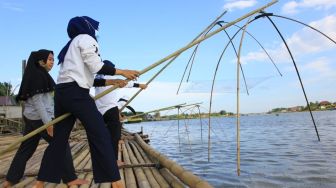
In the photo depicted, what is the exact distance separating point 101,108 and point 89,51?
1731mm

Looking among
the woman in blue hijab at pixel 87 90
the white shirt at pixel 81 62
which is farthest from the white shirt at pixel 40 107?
the white shirt at pixel 81 62

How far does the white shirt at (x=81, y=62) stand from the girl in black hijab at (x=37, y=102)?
2.13 feet

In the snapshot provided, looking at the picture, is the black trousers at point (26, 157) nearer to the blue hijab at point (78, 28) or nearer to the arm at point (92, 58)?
the blue hijab at point (78, 28)

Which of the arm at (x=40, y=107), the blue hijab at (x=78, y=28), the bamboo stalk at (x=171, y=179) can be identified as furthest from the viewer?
the arm at (x=40, y=107)

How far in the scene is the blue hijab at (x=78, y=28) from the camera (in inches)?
113

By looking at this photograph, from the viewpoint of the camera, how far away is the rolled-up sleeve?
8.88ft

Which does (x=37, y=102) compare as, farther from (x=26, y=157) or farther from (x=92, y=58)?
(x=92, y=58)

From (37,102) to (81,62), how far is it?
2.97ft

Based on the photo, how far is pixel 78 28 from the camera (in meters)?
2.88

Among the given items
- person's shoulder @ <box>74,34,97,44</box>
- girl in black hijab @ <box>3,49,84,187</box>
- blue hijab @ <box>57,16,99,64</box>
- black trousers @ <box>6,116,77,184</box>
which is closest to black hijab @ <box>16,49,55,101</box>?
girl in black hijab @ <box>3,49,84,187</box>

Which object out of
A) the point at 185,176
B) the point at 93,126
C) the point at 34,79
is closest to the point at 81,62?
the point at 93,126

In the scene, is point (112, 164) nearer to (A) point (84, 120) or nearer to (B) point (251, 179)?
(A) point (84, 120)

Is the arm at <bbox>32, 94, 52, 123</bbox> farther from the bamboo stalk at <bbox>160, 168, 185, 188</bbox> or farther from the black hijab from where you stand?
the bamboo stalk at <bbox>160, 168, 185, 188</bbox>

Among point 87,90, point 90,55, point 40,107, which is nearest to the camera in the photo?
point 90,55
